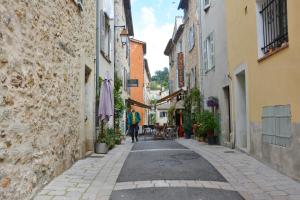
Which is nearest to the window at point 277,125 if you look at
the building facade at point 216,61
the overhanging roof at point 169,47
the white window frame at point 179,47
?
the building facade at point 216,61

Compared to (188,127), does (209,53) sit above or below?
above

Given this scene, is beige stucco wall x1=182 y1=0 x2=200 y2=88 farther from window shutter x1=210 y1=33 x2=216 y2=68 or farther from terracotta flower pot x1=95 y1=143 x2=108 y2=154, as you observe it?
terracotta flower pot x1=95 y1=143 x2=108 y2=154

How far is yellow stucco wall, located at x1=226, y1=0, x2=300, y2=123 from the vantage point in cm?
648

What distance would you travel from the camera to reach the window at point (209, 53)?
49.9ft

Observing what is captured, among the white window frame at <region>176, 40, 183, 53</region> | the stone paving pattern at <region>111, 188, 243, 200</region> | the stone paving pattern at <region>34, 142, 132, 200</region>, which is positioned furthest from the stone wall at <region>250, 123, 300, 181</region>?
the white window frame at <region>176, 40, 183, 53</region>

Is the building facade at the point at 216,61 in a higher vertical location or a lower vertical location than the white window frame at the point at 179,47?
lower

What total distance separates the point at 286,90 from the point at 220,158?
313 cm

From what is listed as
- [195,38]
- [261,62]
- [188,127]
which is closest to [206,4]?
[195,38]

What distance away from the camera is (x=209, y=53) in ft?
52.4

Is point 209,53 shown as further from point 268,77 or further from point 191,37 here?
point 268,77

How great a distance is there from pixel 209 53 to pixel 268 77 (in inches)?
319

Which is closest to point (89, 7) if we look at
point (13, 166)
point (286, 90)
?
point (286, 90)

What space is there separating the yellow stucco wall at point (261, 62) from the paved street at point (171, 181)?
4.24 feet

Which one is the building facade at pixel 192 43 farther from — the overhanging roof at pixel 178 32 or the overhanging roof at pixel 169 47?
the overhanging roof at pixel 169 47
